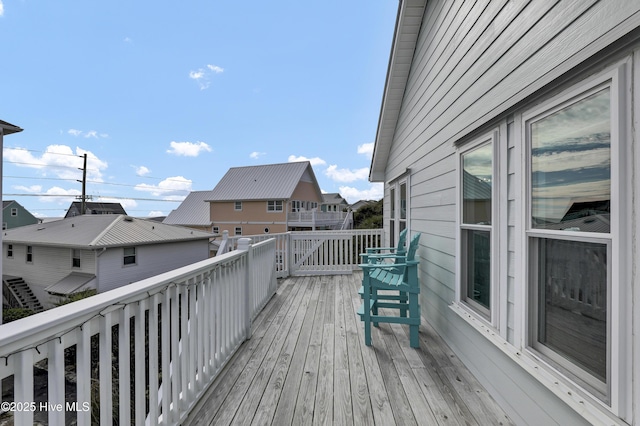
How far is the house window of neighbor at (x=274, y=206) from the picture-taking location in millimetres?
20344

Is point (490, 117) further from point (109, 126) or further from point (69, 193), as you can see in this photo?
point (69, 193)

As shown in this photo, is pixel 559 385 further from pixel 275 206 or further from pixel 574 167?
pixel 275 206

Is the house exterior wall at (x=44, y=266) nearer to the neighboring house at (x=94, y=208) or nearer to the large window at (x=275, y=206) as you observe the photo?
the large window at (x=275, y=206)

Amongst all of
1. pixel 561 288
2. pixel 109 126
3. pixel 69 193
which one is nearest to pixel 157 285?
pixel 561 288

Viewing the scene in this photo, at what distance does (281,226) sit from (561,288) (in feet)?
63.3

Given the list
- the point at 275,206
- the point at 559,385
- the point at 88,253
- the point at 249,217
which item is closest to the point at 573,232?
the point at 559,385

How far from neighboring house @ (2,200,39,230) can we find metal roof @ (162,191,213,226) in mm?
14025

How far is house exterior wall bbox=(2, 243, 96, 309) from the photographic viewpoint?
12.4 meters

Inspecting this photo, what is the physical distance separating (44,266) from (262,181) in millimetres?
13102

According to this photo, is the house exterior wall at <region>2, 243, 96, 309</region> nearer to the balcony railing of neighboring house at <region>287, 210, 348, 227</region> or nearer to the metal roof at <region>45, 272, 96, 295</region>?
the metal roof at <region>45, 272, 96, 295</region>

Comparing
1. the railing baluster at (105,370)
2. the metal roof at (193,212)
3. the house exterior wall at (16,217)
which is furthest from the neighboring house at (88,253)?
the house exterior wall at (16,217)

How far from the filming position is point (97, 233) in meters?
12.8

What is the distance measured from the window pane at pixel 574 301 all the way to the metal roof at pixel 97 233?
14737 mm

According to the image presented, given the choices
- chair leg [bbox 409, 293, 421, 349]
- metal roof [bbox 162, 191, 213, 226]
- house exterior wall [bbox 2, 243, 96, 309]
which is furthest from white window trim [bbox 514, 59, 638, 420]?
metal roof [bbox 162, 191, 213, 226]
